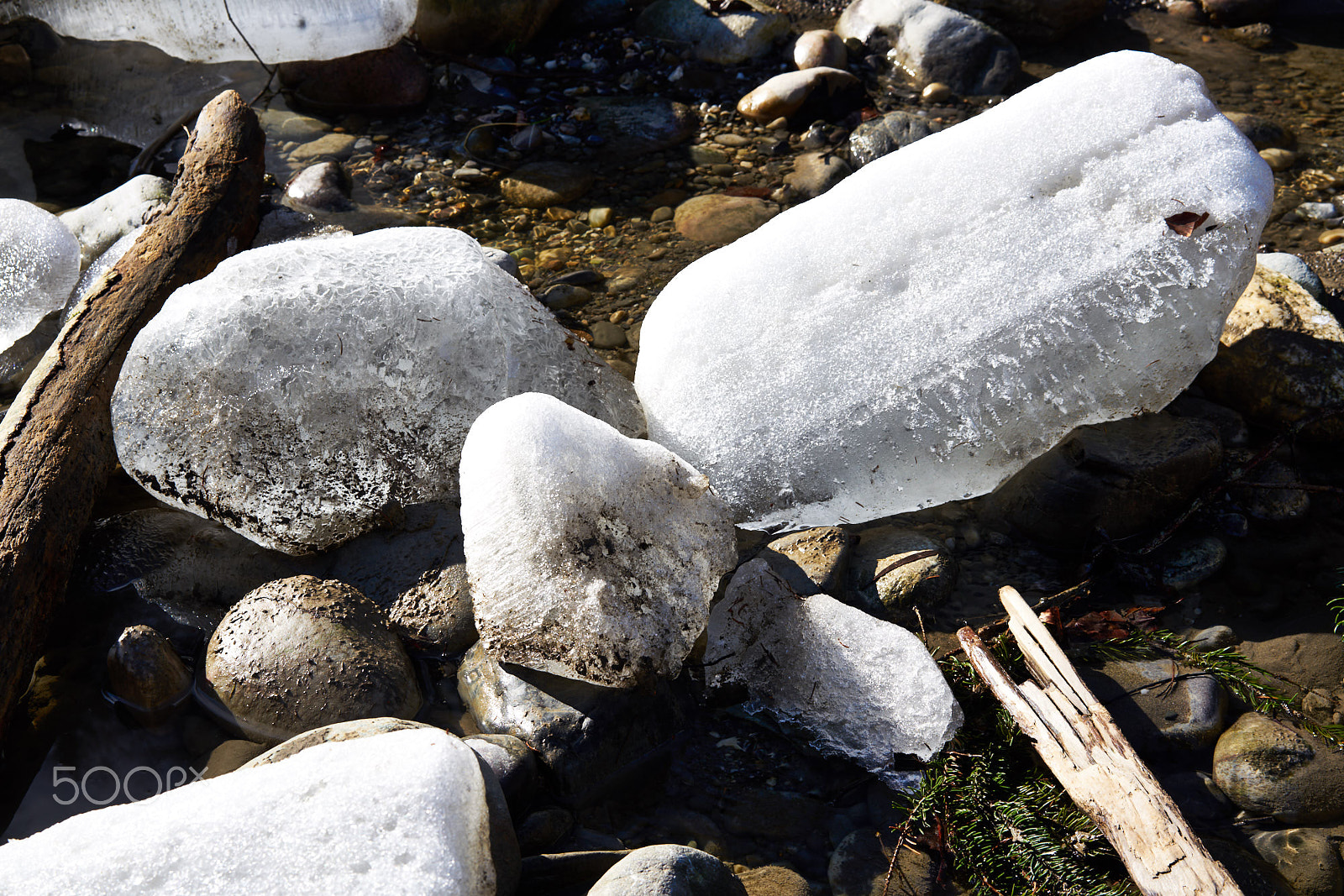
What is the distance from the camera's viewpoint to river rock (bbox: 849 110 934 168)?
5.12 meters

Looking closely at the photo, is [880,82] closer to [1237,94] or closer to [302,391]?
[1237,94]

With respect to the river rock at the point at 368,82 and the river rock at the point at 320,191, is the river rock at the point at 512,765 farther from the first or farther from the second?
the river rock at the point at 368,82

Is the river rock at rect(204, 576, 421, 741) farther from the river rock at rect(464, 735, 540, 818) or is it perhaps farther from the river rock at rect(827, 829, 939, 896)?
the river rock at rect(827, 829, 939, 896)

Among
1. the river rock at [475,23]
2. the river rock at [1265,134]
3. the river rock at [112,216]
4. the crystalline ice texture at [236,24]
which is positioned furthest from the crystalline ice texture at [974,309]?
the river rock at [475,23]

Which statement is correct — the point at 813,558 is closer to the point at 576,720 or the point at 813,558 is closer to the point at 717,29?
the point at 576,720

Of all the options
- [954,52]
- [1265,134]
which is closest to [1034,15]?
[954,52]

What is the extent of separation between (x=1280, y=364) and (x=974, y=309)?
1.35 meters

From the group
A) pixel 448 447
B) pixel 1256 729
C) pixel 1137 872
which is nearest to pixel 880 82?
pixel 448 447

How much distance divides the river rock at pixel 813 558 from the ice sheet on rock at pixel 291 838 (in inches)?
49.1

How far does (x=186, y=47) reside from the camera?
604 centimetres

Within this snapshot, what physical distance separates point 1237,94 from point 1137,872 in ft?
16.7

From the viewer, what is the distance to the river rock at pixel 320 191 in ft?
16.4

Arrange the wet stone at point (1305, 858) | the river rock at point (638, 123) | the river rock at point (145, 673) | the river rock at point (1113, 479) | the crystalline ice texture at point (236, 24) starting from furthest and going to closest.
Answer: the crystalline ice texture at point (236, 24) < the river rock at point (638, 123) < the river rock at point (1113, 479) < the river rock at point (145, 673) < the wet stone at point (1305, 858)

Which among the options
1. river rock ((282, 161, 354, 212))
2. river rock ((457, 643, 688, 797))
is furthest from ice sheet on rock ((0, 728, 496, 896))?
river rock ((282, 161, 354, 212))
